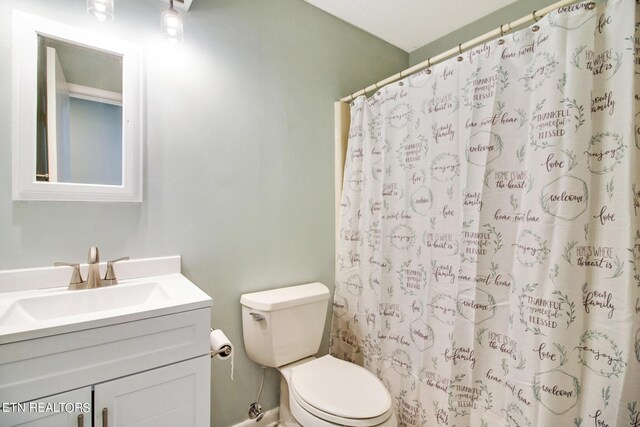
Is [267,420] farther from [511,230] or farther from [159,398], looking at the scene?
[511,230]

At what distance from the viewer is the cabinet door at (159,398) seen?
79cm

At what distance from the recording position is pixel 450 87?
1.30 meters

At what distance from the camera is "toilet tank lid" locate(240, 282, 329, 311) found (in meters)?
1.39

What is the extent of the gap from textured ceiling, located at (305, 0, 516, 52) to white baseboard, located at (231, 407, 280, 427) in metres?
2.27

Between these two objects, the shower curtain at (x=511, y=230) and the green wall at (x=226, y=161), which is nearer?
the shower curtain at (x=511, y=230)

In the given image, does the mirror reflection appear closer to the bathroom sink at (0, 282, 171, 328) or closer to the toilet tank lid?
the bathroom sink at (0, 282, 171, 328)

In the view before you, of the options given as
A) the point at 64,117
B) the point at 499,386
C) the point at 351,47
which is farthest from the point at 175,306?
the point at 351,47

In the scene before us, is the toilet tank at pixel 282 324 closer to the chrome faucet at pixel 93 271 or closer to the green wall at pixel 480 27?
the chrome faucet at pixel 93 271

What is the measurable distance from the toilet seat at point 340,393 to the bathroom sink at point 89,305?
624 mm

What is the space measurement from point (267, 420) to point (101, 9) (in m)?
1.96

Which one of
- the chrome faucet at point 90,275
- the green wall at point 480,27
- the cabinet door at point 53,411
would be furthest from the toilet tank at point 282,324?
the green wall at point 480,27

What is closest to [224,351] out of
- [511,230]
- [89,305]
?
[89,305]

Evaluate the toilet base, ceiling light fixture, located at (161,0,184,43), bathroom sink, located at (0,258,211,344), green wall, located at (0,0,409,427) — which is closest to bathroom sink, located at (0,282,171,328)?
bathroom sink, located at (0,258,211,344)

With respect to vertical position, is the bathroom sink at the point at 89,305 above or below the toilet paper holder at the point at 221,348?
above
